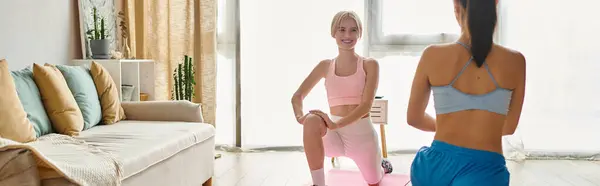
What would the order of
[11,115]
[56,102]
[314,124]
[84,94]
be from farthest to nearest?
[84,94] → [56,102] → [314,124] → [11,115]

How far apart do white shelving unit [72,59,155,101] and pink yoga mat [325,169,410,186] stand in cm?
150

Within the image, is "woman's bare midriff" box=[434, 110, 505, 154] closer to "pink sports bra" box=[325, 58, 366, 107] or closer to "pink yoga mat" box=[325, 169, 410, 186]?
"pink sports bra" box=[325, 58, 366, 107]

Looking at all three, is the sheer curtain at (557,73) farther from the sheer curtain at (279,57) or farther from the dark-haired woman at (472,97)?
the dark-haired woman at (472,97)

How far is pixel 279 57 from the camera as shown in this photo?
468 cm

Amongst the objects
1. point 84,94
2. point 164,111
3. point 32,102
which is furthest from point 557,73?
point 32,102

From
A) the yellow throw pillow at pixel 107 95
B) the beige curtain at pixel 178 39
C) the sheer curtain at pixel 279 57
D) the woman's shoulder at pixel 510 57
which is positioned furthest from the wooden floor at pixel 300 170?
the woman's shoulder at pixel 510 57

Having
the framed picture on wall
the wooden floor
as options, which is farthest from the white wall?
the wooden floor

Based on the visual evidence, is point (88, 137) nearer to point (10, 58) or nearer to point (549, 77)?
point (10, 58)

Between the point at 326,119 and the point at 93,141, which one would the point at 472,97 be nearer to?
the point at 326,119

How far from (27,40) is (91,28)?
2.28 ft

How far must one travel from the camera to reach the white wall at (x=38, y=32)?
312 centimetres

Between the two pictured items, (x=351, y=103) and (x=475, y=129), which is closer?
(x=475, y=129)

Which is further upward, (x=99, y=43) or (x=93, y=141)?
(x=99, y=43)

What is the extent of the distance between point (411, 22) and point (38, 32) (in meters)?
Result: 2.74
